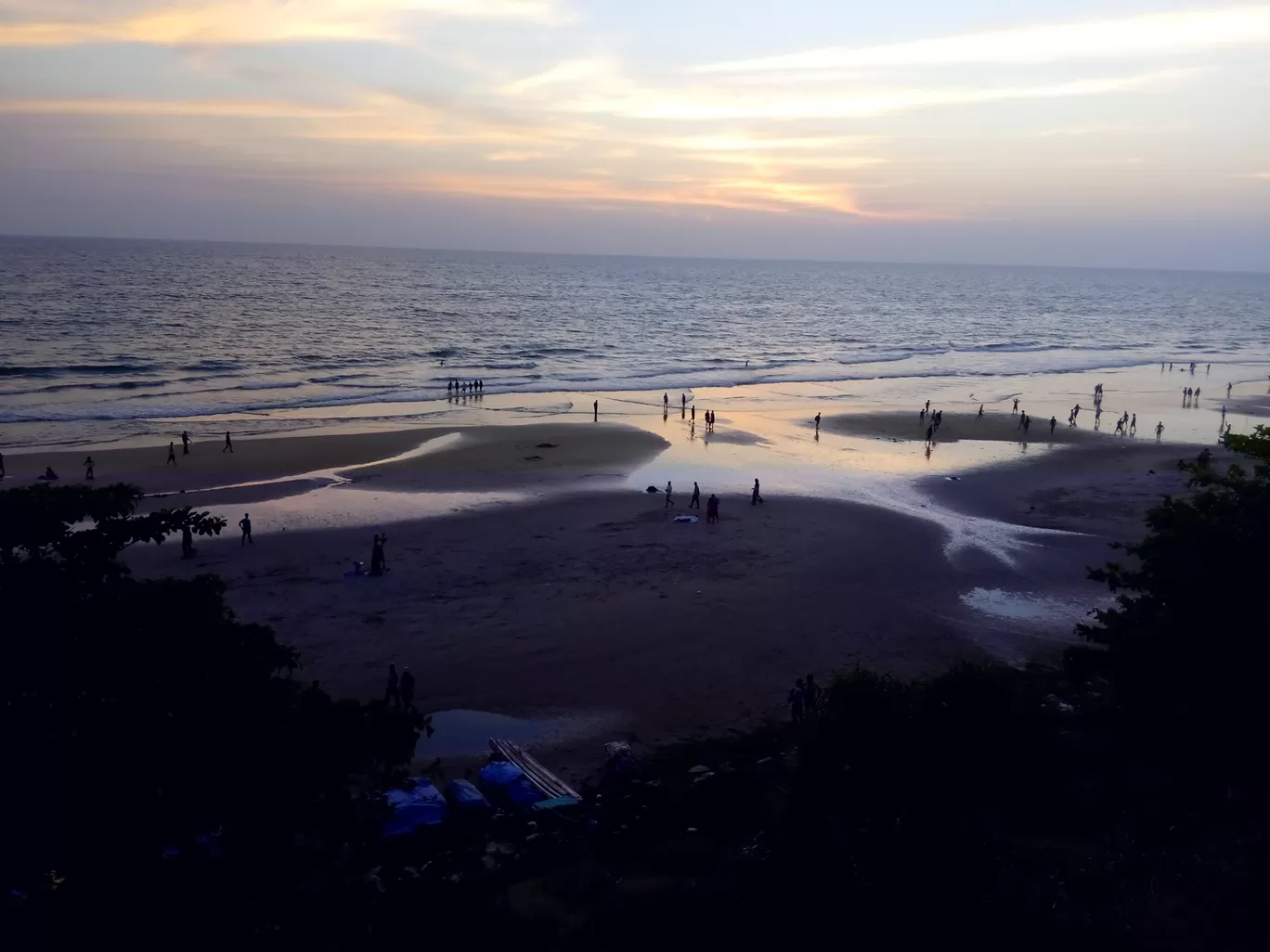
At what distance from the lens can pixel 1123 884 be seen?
35.3 ft

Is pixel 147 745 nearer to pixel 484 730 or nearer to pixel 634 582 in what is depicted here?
pixel 484 730

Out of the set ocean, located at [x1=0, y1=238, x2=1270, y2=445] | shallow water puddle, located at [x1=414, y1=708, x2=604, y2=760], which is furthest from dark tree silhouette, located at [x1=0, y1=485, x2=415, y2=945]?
ocean, located at [x1=0, y1=238, x2=1270, y2=445]

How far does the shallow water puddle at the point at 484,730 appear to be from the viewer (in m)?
16.1

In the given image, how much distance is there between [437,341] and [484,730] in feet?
244

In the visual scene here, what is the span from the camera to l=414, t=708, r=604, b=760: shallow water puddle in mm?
16141

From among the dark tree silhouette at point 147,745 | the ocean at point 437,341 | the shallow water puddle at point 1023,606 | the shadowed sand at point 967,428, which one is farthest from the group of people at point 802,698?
the ocean at point 437,341

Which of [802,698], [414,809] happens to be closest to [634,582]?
[802,698]

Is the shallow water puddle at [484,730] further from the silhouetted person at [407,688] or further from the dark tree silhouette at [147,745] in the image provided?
the dark tree silhouette at [147,745]

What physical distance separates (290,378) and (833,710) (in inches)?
2256

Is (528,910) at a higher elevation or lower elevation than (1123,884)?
lower

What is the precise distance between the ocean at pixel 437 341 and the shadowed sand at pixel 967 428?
674 inches

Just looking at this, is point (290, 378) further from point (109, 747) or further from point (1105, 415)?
point (109, 747)

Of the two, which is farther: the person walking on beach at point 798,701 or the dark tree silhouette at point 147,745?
the person walking on beach at point 798,701

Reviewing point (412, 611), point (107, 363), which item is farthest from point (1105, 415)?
point (107, 363)
